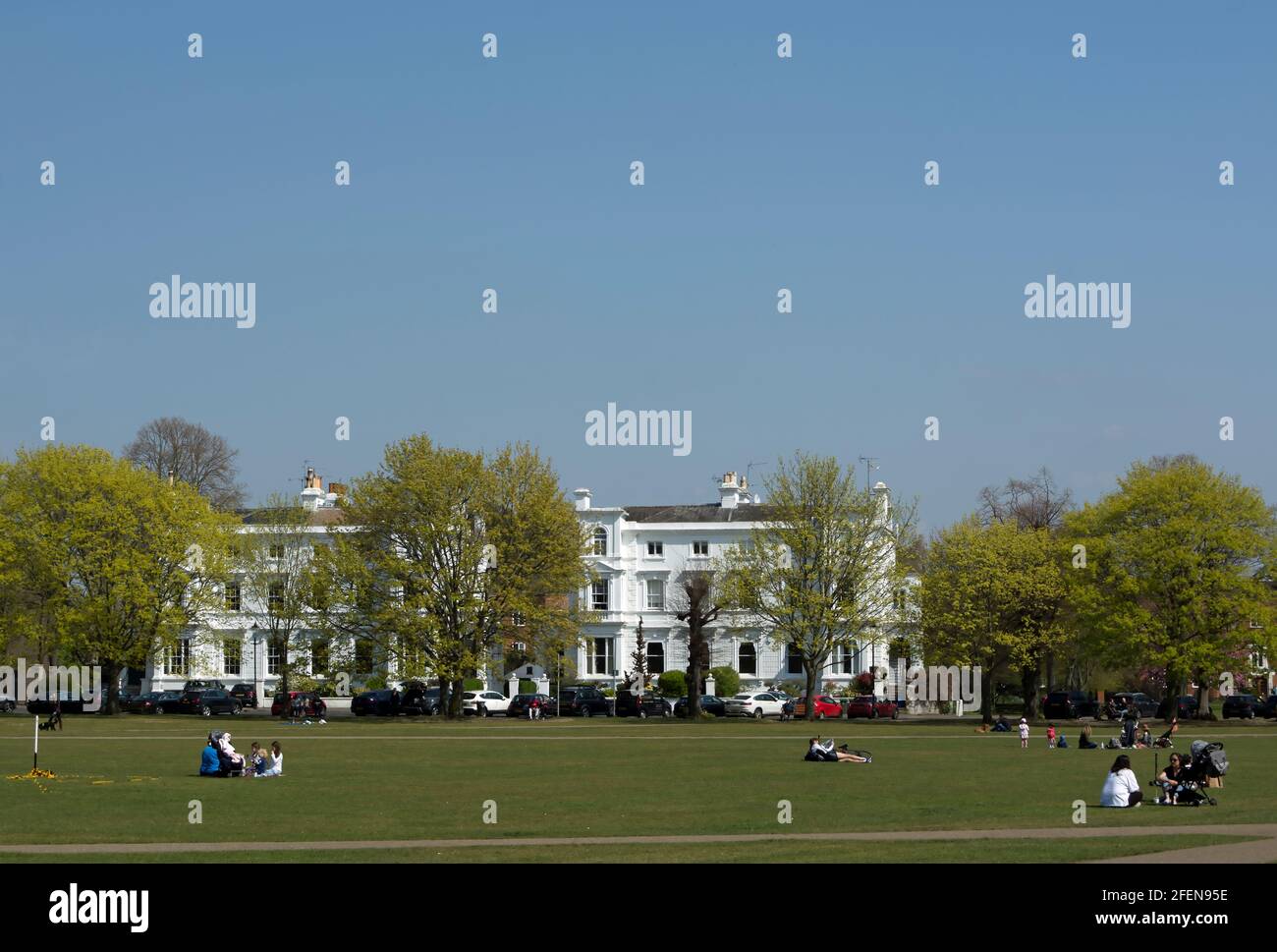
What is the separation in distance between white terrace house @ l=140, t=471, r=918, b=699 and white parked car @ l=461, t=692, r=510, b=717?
13.0m

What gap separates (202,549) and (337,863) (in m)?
66.7

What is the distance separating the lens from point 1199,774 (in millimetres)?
30469

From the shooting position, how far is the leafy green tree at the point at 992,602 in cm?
7750

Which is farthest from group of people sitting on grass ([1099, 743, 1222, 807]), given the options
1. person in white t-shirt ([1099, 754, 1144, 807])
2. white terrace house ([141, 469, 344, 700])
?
white terrace house ([141, 469, 344, 700])

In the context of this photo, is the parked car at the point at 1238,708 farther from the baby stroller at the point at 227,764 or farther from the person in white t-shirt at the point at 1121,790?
the baby stroller at the point at 227,764

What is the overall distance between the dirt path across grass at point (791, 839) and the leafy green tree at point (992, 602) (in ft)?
177

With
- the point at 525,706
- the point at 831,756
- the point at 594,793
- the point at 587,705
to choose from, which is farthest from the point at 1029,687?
the point at 594,793

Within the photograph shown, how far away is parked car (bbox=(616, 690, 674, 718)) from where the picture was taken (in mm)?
82000

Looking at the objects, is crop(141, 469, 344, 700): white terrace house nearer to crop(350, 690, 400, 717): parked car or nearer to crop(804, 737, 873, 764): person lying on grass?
crop(350, 690, 400, 717): parked car

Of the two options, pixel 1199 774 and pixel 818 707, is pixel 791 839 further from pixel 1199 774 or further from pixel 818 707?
pixel 818 707

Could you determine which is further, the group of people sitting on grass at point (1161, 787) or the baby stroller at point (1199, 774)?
the baby stroller at point (1199, 774)

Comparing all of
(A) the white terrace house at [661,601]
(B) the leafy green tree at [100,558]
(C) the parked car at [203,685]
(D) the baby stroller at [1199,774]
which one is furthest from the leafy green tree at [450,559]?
(D) the baby stroller at [1199,774]
